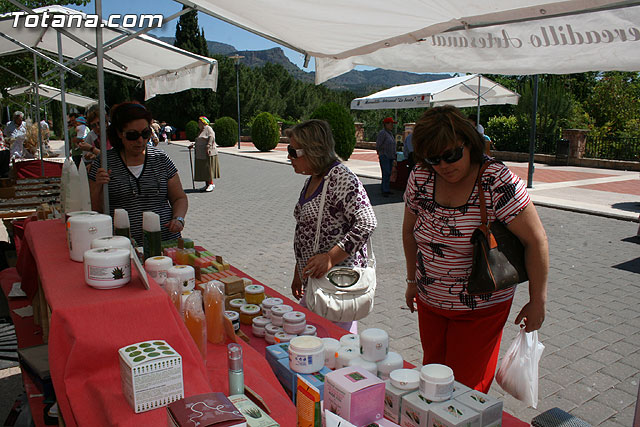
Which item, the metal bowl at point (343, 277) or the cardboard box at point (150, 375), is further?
the metal bowl at point (343, 277)

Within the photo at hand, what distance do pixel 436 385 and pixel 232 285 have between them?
4.80 ft

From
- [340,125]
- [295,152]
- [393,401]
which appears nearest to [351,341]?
[393,401]

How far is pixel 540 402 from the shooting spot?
327 centimetres

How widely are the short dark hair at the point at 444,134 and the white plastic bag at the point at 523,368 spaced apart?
922 millimetres

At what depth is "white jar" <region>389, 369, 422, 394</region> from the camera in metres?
1.48

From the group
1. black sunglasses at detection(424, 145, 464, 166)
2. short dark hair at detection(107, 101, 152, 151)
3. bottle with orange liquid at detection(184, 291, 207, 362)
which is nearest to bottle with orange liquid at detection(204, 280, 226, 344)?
bottle with orange liquid at detection(184, 291, 207, 362)

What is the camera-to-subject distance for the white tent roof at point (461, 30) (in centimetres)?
217

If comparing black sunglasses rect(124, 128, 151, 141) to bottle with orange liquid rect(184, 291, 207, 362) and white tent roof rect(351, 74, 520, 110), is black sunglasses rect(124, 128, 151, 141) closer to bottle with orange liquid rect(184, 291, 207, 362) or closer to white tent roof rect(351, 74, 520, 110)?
bottle with orange liquid rect(184, 291, 207, 362)

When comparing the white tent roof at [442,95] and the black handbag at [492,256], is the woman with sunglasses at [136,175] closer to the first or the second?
the black handbag at [492,256]

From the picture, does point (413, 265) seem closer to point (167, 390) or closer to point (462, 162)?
point (462, 162)

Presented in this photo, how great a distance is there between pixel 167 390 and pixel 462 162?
1.59 meters

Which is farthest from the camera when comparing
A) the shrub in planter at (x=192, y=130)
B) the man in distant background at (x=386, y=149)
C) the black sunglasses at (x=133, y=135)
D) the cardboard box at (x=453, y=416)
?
the shrub in planter at (x=192, y=130)

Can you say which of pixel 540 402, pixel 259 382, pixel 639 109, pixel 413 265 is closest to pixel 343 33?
pixel 413 265

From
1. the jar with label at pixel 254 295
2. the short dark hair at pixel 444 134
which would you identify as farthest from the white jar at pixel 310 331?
the short dark hair at pixel 444 134
